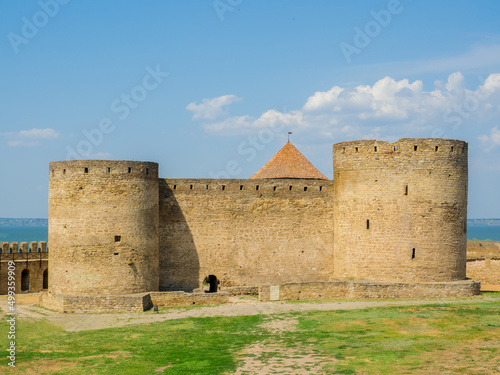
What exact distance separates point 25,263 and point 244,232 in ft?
35.3

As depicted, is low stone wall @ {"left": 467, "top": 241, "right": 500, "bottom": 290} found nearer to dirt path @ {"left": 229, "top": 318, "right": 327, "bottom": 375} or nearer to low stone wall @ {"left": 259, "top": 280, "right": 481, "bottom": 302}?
low stone wall @ {"left": 259, "top": 280, "right": 481, "bottom": 302}

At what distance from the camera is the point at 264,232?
26.0 m

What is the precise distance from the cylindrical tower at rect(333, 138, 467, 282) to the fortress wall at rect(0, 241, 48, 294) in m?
14.8

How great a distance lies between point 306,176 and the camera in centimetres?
3027

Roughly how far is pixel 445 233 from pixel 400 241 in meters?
1.86

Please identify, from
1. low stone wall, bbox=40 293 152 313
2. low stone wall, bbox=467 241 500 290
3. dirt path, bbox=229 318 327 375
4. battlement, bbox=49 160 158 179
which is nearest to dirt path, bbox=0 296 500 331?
low stone wall, bbox=40 293 152 313

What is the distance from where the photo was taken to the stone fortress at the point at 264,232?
22.6 meters

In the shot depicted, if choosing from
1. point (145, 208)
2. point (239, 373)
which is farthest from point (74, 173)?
point (239, 373)

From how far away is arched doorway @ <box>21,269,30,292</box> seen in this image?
28.7 metres

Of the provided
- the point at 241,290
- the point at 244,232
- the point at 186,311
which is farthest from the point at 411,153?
the point at 186,311

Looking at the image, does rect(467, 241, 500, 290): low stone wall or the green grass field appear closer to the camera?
the green grass field

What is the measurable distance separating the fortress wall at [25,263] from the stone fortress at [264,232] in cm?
381

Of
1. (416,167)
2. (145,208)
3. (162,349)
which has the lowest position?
(162,349)

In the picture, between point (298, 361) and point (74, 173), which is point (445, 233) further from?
point (74, 173)
